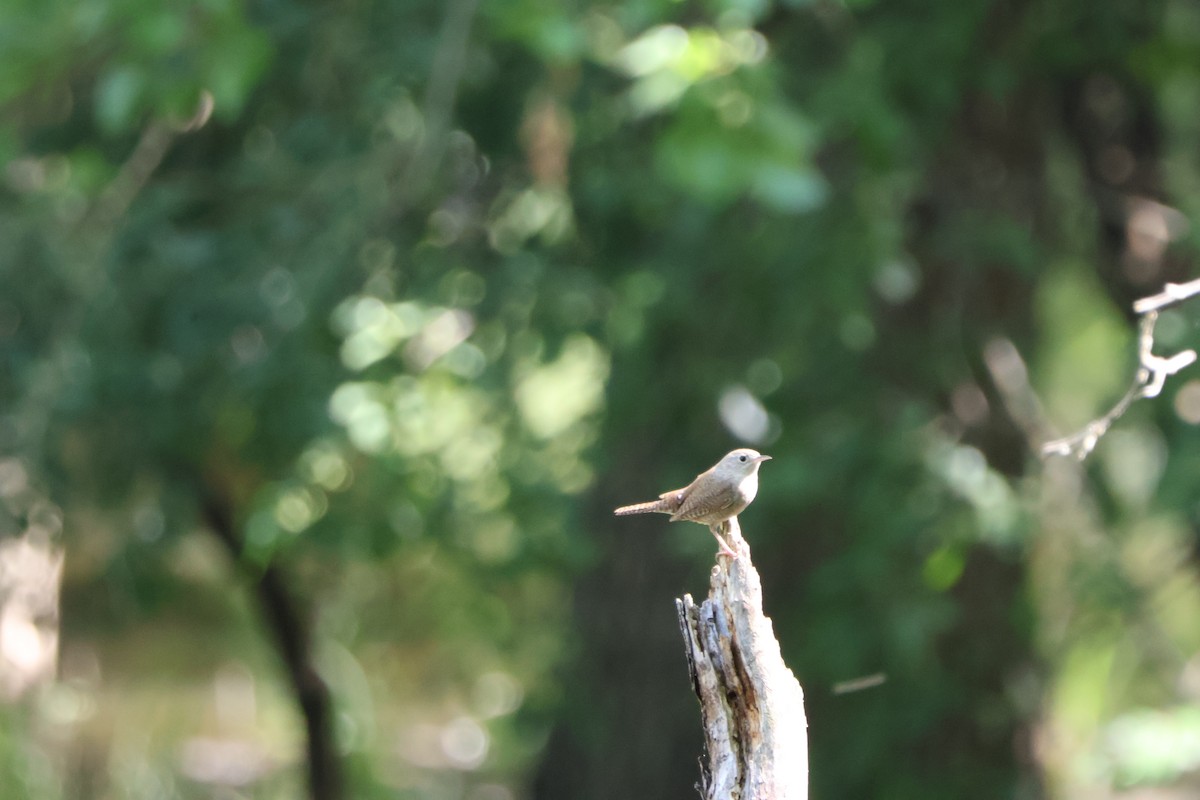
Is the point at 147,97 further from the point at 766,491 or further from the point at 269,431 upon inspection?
the point at 766,491

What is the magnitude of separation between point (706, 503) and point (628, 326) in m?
2.32

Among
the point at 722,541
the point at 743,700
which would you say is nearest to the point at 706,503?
the point at 722,541

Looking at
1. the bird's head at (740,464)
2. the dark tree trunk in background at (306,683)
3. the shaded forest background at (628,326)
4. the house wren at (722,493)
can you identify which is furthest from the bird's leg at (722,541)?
the dark tree trunk in background at (306,683)

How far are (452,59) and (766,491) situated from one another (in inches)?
67.1

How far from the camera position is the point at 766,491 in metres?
4.86

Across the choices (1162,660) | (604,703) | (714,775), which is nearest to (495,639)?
(604,703)

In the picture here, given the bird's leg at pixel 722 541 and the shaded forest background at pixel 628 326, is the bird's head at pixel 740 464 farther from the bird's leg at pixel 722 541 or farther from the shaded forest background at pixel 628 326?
the shaded forest background at pixel 628 326

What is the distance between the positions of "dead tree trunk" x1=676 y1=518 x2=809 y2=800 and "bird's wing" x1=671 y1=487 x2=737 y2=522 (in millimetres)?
596

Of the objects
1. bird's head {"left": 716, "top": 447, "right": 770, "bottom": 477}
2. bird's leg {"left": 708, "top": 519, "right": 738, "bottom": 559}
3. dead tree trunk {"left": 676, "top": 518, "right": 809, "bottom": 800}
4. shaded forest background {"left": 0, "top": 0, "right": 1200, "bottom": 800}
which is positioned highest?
shaded forest background {"left": 0, "top": 0, "right": 1200, "bottom": 800}

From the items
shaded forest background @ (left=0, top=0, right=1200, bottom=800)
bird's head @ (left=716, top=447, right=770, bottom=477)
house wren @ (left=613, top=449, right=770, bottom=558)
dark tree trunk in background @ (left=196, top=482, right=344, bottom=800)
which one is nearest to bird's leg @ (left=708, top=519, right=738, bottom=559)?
house wren @ (left=613, top=449, right=770, bottom=558)

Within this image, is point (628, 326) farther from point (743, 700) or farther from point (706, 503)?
point (743, 700)

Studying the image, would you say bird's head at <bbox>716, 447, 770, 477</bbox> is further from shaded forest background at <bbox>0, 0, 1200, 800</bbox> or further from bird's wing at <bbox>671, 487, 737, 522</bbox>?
shaded forest background at <bbox>0, 0, 1200, 800</bbox>

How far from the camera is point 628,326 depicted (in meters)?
5.12

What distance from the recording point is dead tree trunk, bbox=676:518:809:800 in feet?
6.91
